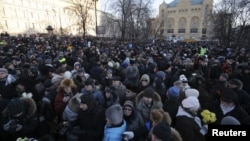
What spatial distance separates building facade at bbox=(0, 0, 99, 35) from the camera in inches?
1981

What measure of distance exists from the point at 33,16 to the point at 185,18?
70.7 m

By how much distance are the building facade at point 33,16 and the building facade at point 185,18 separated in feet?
146

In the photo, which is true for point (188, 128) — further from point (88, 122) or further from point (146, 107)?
point (88, 122)

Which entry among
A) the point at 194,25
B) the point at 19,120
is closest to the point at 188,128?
the point at 19,120

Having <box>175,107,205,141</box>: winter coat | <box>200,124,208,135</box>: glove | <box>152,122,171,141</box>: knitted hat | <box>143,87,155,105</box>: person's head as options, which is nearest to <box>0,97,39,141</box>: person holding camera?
<box>143,87,155,105</box>: person's head

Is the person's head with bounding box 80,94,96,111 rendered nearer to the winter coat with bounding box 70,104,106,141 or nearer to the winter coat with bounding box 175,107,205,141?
the winter coat with bounding box 70,104,106,141

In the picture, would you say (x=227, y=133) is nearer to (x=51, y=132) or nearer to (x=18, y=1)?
(x=51, y=132)

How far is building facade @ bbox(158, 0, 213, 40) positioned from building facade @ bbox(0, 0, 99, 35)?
4453 centimetres

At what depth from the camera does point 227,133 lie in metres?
2.77

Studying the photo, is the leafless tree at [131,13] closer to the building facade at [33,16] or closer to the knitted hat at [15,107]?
the building facade at [33,16]

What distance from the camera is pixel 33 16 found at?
60906 mm

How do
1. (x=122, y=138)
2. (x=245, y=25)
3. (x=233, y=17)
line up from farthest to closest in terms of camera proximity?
(x=233, y=17) → (x=245, y=25) → (x=122, y=138)

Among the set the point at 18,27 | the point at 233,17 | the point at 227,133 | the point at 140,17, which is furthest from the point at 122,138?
the point at 18,27

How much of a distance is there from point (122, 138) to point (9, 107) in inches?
76.2
